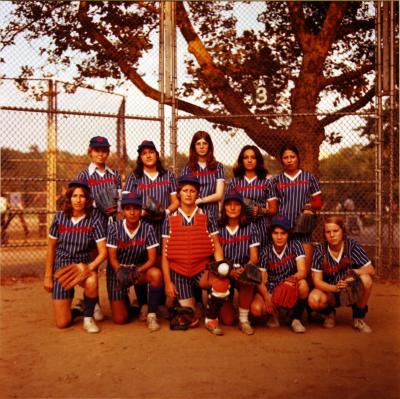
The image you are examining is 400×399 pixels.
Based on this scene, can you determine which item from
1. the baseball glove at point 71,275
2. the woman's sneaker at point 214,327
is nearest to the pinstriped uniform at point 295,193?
the woman's sneaker at point 214,327

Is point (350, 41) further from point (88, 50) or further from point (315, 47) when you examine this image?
point (88, 50)

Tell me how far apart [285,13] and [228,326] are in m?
7.51

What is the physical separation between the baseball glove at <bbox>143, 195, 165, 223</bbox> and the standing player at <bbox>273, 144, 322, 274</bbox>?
1.18 m

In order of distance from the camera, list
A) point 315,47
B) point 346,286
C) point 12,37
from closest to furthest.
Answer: point 346,286
point 12,37
point 315,47

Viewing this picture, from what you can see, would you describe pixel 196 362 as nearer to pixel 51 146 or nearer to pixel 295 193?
pixel 295 193

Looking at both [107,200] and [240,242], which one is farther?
[107,200]

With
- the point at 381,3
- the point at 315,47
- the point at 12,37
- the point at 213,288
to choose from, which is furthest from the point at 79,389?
the point at 315,47

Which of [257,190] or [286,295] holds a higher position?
[257,190]

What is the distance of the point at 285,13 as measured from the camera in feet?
34.5

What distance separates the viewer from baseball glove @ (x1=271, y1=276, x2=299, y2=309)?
15.5 ft

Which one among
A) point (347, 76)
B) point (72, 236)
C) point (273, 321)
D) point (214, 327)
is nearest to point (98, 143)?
point (72, 236)

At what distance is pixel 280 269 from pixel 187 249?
898 mm

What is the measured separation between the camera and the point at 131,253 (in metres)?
5.09

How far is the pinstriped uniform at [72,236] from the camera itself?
4.94m
